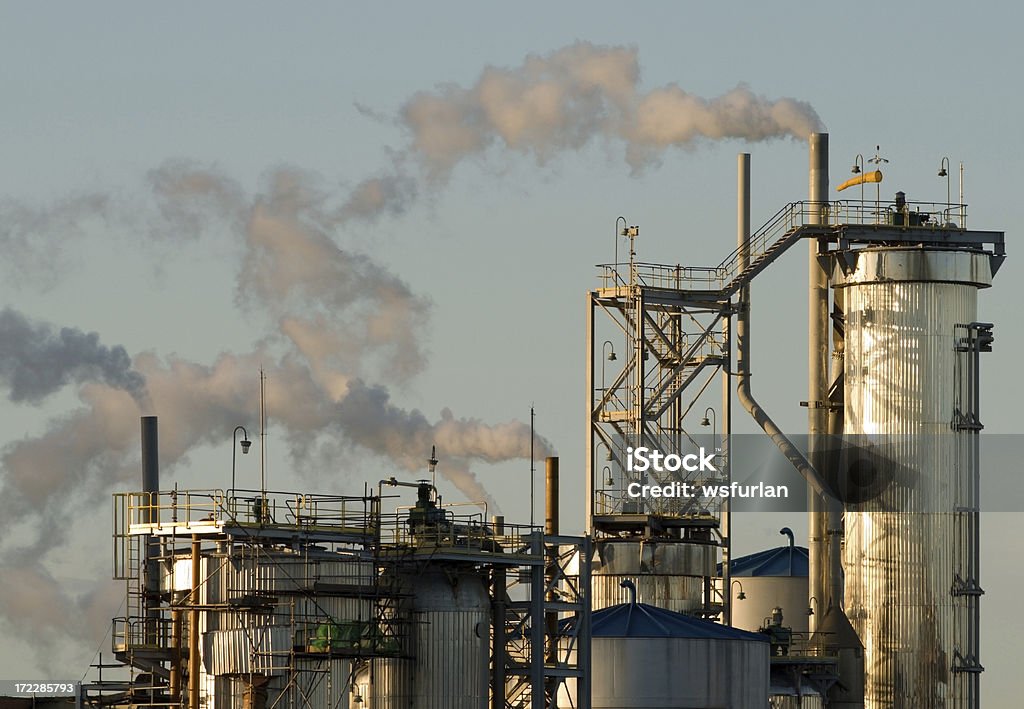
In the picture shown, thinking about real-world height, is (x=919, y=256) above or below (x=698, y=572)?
above

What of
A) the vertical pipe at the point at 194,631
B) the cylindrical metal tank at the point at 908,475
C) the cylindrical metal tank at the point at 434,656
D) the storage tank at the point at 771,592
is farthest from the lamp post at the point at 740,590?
the vertical pipe at the point at 194,631

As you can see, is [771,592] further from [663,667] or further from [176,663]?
[176,663]

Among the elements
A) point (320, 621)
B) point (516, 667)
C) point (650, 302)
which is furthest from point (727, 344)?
point (320, 621)

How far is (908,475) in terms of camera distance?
307ft

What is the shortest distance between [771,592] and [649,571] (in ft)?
36.8

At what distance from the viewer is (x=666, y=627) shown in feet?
279

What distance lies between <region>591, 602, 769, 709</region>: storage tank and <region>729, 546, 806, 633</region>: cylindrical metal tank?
18440 millimetres

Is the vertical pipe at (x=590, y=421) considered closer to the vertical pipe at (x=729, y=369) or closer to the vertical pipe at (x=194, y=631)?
the vertical pipe at (x=729, y=369)

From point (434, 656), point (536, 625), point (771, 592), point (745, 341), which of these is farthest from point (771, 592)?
point (434, 656)

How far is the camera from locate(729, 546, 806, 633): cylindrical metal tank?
104m

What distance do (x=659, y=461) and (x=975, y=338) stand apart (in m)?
11.6

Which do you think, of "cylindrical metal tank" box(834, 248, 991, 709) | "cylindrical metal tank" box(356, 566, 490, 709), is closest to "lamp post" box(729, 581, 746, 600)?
"cylindrical metal tank" box(834, 248, 991, 709)

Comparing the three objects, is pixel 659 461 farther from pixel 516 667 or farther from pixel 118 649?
pixel 118 649

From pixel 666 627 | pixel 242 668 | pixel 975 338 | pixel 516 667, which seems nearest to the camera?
pixel 242 668
